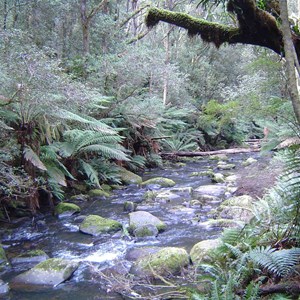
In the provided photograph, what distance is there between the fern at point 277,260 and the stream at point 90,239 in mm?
1671

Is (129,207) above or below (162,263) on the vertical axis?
below

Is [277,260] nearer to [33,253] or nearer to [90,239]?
[33,253]

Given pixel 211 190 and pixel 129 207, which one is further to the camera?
pixel 211 190

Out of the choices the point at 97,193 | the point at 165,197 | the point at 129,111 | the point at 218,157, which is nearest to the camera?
the point at 165,197

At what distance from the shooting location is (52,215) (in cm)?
723

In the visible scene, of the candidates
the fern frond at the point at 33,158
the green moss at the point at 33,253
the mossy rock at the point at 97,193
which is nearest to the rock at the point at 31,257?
the green moss at the point at 33,253

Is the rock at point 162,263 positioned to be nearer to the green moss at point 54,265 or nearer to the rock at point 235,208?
the green moss at point 54,265

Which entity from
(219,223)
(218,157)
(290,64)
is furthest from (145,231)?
(218,157)

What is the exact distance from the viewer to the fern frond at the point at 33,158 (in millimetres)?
6355

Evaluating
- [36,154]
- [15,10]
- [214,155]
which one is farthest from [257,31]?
[214,155]

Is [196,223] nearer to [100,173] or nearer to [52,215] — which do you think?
[52,215]

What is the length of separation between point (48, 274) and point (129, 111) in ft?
27.3

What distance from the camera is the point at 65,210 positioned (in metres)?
7.32

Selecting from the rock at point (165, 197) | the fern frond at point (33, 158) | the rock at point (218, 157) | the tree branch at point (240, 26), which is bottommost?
the rock at point (218, 157)
